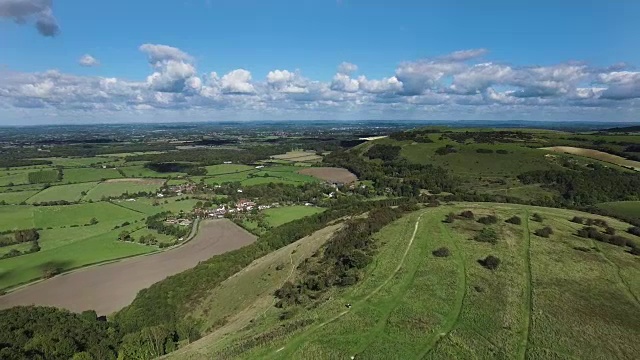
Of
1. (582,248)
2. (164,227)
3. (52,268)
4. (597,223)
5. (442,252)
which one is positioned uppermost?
(442,252)

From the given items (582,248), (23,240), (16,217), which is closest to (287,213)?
(23,240)

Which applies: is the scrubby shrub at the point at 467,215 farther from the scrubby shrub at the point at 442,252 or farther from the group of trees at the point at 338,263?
the scrubby shrub at the point at 442,252

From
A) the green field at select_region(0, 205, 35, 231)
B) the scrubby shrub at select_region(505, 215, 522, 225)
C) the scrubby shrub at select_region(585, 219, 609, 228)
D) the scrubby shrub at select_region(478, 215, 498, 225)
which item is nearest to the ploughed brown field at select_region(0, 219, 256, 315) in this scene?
the green field at select_region(0, 205, 35, 231)

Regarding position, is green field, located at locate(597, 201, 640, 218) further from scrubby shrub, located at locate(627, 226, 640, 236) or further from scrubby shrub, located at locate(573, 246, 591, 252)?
scrubby shrub, located at locate(573, 246, 591, 252)

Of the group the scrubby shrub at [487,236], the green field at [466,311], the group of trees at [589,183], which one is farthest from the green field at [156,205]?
the group of trees at [589,183]

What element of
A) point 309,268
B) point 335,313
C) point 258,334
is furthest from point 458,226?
point 258,334

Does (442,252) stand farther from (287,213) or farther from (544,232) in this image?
(287,213)
